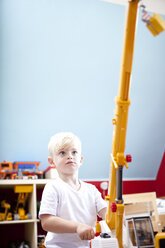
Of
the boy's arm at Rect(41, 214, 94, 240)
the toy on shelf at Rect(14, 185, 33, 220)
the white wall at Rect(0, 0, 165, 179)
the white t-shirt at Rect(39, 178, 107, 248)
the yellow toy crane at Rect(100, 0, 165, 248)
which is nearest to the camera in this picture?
the yellow toy crane at Rect(100, 0, 165, 248)

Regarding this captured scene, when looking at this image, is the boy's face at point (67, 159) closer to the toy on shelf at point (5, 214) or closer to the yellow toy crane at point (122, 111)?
the yellow toy crane at point (122, 111)

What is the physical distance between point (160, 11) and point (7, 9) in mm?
1279

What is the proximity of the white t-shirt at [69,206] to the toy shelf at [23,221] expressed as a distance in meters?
1.59

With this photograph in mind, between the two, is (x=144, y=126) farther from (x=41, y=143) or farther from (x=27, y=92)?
(x=27, y=92)

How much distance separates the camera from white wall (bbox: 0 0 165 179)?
2551 millimetres

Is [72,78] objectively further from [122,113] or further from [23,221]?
[122,113]

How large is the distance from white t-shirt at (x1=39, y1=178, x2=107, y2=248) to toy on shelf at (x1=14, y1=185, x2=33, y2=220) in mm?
1619

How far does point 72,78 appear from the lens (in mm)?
2877

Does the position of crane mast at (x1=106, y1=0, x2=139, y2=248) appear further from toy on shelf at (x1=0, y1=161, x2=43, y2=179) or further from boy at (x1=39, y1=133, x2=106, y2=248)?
toy on shelf at (x1=0, y1=161, x2=43, y2=179)

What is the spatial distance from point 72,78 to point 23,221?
131cm

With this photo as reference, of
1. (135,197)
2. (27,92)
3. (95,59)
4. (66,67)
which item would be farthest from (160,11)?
(135,197)

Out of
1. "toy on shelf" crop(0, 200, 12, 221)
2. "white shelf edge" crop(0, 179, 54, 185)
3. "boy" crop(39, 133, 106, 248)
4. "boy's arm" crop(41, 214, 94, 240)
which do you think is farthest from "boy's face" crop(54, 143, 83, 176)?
"toy on shelf" crop(0, 200, 12, 221)

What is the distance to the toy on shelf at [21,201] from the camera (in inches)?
105

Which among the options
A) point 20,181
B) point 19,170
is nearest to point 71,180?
point 20,181
